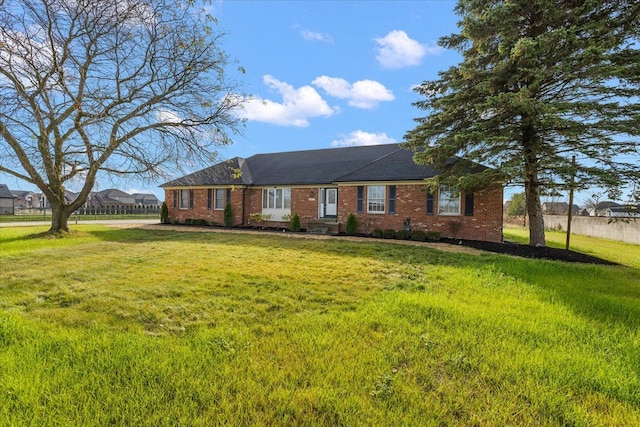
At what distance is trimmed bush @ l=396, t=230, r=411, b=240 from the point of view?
1457 cm

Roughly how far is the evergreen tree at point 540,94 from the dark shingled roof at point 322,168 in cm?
307

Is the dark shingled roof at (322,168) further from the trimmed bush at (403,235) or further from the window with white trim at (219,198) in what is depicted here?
the trimmed bush at (403,235)

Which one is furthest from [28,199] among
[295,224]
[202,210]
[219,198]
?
[295,224]

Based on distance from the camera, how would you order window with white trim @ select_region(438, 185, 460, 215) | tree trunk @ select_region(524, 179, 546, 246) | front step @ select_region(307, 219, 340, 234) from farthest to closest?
front step @ select_region(307, 219, 340, 234), window with white trim @ select_region(438, 185, 460, 215), tree trunk @ select_region(524, 179, 546, 246)

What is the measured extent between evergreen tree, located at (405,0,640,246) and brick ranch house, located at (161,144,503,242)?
6.38 ft

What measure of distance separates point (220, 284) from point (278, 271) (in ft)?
5.07

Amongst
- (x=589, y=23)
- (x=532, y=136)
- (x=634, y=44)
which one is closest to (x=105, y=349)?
(x=532, y=136)

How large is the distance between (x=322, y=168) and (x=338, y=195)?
11.1 ft

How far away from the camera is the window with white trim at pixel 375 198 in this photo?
15973 mm

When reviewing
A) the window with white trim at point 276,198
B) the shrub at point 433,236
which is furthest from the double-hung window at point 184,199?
the shrub at point 433,236

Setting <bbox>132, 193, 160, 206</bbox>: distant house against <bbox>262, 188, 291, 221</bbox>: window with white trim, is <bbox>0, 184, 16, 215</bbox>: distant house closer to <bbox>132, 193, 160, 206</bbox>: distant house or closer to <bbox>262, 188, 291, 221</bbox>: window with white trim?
<bbox>132, 193, 160, 206</bbox>: distant house

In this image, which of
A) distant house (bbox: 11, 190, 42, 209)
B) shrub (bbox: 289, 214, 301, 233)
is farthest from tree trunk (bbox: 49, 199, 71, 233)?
distant house (bbox: 11, 190, 42, 209)

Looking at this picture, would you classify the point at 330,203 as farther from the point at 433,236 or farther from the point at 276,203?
the point at 433,236

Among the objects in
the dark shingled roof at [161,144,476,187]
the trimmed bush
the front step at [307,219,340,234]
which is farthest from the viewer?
the front step at [307,219,340,234]
